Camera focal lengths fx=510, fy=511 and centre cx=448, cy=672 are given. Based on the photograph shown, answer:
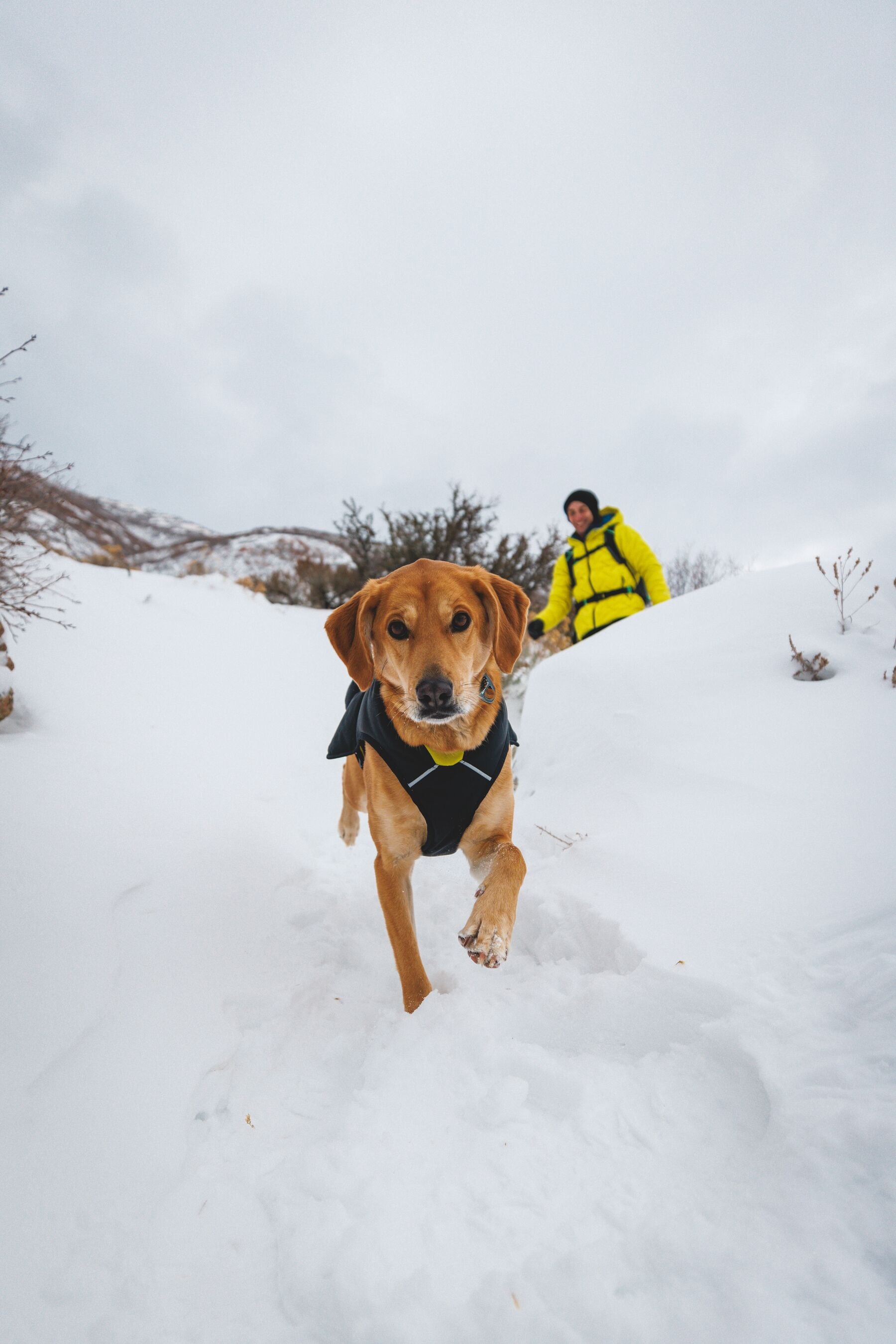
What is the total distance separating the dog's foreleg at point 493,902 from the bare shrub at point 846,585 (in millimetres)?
3089

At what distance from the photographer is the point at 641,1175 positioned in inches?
50.3

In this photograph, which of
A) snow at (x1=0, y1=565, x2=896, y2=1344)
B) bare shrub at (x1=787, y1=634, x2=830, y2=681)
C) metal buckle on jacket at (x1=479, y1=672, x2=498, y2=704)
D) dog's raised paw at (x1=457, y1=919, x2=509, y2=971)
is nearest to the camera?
snow at (x1=0, y1=565, x2=896, y2=1344)

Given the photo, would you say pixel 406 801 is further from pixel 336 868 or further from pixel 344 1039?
pixel 336 868

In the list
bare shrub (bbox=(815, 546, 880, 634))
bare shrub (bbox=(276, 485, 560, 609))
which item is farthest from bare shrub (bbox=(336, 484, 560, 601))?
bare shrub (bbox=(815, 546, 880, 634))

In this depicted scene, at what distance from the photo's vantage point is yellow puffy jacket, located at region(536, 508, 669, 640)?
6129mm

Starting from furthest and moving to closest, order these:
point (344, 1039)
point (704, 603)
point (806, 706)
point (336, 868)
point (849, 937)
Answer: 1. point (704, 603)
2. point (336, 868)
3. point (806, 706)
4. point (344, 1039)
5. point (849, 937)

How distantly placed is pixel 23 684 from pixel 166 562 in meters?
19.6

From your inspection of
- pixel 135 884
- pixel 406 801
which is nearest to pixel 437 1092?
pixel 406 801

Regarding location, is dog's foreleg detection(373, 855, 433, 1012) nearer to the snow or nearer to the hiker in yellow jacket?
the snow

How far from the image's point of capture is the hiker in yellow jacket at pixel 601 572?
20.1ft

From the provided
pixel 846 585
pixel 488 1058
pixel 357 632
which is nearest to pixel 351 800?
pixel 357 632

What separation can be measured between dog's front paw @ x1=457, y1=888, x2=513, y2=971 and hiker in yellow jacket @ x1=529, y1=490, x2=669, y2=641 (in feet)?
14.0

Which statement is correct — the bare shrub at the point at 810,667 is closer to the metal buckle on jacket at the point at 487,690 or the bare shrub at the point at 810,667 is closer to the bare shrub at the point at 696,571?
the metal buckle on jacket at the point at 487,690

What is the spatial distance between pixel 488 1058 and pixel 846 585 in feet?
13.7
